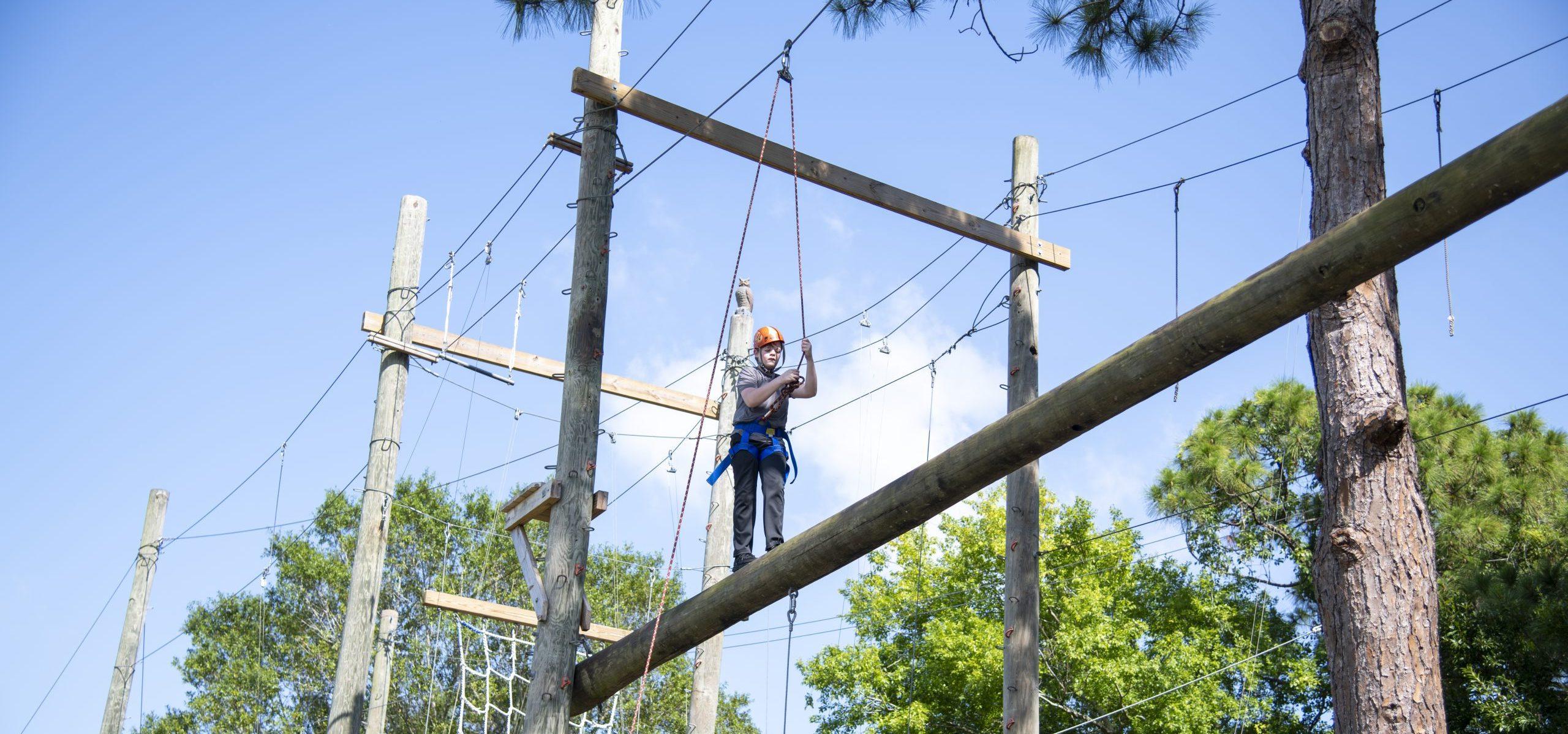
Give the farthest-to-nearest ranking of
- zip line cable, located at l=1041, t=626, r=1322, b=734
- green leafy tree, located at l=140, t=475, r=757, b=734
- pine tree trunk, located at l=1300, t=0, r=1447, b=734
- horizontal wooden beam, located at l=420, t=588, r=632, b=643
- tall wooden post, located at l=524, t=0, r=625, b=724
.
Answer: green leafy tree, located at l=140, t=475, r=757, b=734 < zip line cable, located at l=1041, t=626, r=1322, b=734 < horizontal wooden beam, located at l=420, t=588, r=632, b=643 < tall wooden post, located at l=524, t=0, r=625, b=724 < pine tree trunk, located at l=1300, t=0, r=1447, b=734

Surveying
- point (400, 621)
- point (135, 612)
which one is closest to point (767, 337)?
point (135, 612)

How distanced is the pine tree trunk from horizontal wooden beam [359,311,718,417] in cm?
580

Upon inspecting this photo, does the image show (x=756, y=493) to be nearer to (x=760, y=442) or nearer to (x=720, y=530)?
(x=760, y=442)

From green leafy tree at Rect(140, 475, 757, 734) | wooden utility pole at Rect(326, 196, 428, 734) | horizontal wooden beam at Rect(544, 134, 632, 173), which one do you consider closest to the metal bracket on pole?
wooden utility pole at Rect(326, 196, 428, 734)

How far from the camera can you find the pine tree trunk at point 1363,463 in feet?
17.5

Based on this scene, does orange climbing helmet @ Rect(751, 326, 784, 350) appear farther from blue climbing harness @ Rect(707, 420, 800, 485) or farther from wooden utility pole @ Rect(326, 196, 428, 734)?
wooden utility pole @ Rect(326, 196, 428, 734)

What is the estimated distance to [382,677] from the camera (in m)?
12.8

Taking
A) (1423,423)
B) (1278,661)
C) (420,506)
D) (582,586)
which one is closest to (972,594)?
(1278,661)

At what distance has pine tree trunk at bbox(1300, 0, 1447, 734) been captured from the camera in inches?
210

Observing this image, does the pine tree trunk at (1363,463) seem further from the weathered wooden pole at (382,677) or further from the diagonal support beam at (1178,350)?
the weathered wooden pole at (382,677)

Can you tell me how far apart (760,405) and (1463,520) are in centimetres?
1408

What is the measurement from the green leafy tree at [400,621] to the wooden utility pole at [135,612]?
12.3 metres

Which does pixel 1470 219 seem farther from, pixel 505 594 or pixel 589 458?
pixel 505 594

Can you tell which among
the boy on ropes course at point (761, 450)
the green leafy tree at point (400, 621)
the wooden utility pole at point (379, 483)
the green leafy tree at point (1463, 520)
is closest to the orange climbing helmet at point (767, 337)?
the boy on ropes course at point (761, 450)
